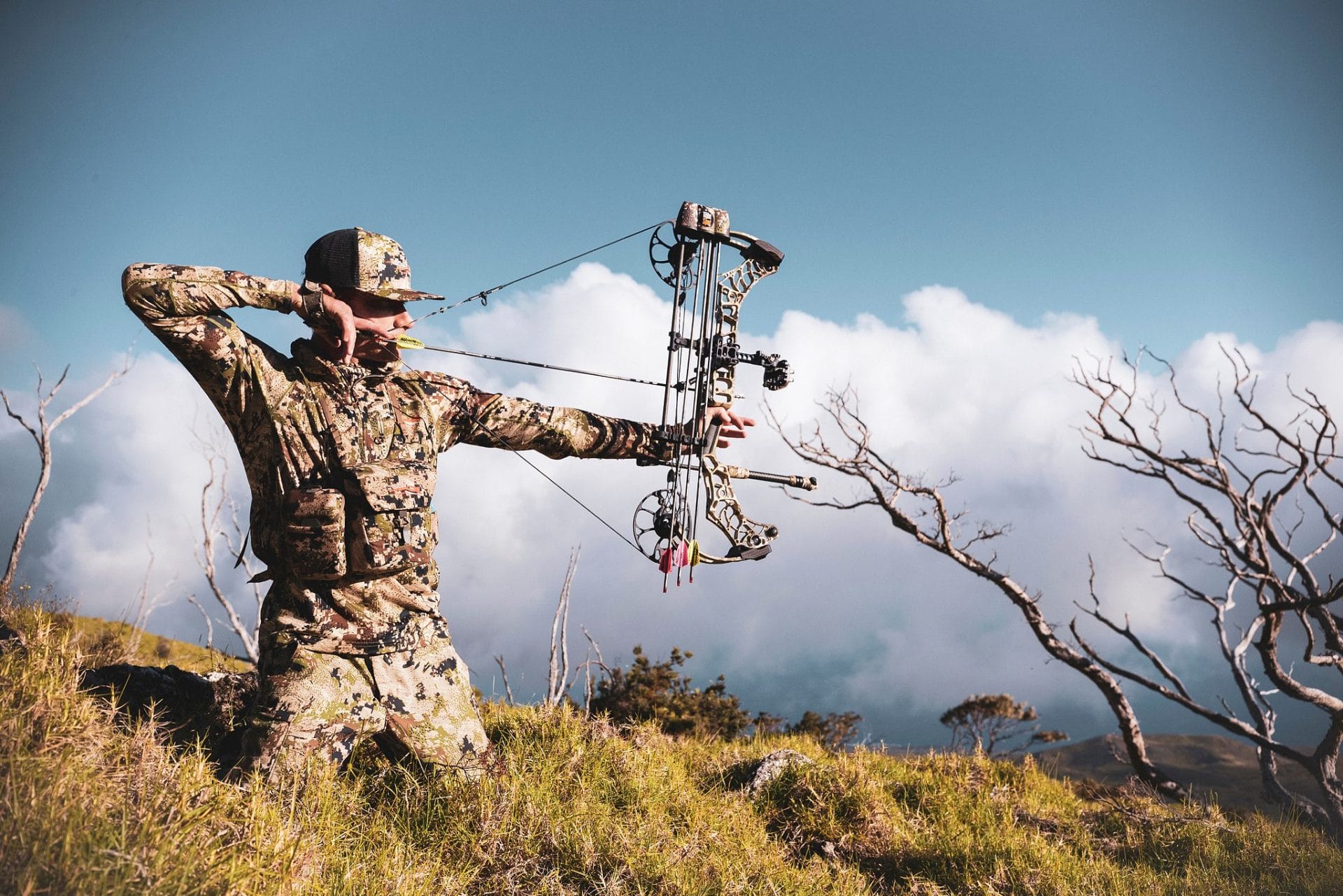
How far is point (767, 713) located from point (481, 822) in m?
6.93

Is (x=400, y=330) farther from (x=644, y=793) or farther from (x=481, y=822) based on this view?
(x=644, y=793)

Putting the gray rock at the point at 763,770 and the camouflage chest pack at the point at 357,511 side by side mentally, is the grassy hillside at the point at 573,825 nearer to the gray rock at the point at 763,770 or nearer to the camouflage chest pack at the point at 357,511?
the gray rock at the point at 763,770

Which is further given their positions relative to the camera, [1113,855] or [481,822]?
[1113,855]

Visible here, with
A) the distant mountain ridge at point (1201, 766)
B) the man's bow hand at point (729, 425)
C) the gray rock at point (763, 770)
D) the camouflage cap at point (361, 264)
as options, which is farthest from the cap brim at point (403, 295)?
the distant mountain ridge at point (1201, 766)

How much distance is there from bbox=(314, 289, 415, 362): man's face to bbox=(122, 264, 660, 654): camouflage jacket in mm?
63

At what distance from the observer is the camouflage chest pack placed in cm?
356

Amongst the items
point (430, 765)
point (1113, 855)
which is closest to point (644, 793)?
point (430, 765)

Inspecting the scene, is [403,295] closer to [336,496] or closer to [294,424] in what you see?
[294,424]

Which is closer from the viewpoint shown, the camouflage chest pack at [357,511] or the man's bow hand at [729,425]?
the camouflage chest pack at [357,511]

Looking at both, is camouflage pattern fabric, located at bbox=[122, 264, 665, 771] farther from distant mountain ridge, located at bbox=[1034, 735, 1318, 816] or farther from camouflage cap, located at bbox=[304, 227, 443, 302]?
distant mountain ridge, located at bbox=[1034, 735, 1318, 816]

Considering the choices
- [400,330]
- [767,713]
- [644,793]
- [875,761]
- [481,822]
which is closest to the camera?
[481,822]

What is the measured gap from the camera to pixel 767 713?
1016 centimetres

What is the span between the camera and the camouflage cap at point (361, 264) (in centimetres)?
387

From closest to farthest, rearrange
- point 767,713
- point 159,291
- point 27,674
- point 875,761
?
point 27,674
point 159,291
point 875,761
point 767,713
